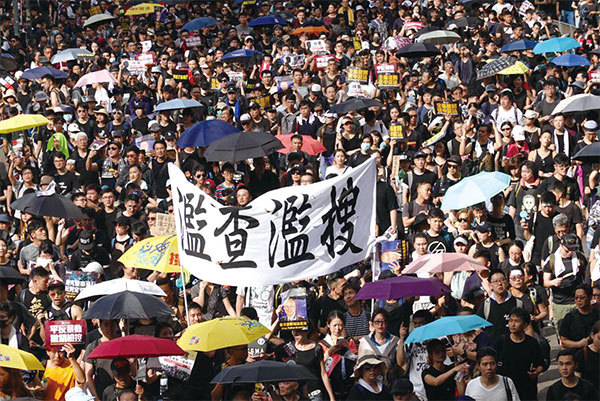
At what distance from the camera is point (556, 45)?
22.9m

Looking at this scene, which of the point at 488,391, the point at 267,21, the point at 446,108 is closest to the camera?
the point at 488,391

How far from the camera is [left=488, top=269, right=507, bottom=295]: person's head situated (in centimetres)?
1246

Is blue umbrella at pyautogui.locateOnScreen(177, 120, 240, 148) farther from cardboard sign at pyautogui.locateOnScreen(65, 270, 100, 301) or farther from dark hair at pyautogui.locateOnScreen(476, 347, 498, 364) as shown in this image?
dark hair at pyautogui.locateOnScreen(476, 347, 498, 364)

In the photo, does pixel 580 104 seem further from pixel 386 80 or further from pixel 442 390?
pixel 442 390

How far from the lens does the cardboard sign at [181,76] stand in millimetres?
23144

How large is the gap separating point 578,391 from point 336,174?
20.2 ft

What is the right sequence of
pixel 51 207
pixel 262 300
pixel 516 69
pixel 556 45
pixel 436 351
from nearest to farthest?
pixel 436 351, pixel 262 300, pixel 51 207, pixel 516 69, pixel 556 45

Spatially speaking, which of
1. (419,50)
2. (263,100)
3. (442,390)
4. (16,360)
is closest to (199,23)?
(419,50)

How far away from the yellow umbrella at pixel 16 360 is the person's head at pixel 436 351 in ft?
11.1

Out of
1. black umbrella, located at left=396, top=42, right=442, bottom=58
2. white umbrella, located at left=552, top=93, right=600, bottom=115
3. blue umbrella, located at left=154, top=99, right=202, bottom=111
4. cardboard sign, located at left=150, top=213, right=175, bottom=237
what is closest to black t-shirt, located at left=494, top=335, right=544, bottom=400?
cardboard sign, located at left=150, top=213, right=175, bottom=237

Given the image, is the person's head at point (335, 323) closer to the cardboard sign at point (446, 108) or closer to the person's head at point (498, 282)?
the person's head at point (498, 282)

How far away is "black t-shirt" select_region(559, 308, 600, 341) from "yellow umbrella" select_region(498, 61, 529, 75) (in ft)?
29.5

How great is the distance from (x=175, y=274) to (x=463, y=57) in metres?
9.89

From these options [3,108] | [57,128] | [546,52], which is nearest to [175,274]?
[57,128]
